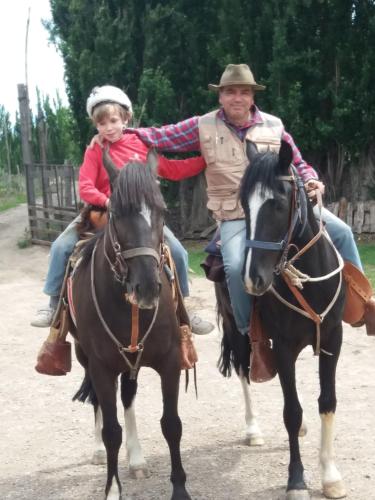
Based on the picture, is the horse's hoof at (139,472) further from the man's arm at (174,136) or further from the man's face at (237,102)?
the man's face at (237,102)

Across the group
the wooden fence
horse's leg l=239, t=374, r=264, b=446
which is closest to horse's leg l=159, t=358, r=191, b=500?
horse's leg l=239, t=374, r=264, b=446

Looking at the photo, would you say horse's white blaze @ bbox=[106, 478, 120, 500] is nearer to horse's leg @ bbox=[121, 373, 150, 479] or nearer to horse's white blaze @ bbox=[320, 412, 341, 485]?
horse's leg @ bbox=[121, 373, 150, 479]

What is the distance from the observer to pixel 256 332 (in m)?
4.16

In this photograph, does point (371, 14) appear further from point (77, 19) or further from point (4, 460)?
point (4, 460)

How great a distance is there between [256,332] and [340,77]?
10037 mm

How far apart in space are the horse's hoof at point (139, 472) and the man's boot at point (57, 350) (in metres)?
0.86

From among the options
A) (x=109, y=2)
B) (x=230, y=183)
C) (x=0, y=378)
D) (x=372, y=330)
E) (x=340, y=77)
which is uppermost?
(x=109, y=2)

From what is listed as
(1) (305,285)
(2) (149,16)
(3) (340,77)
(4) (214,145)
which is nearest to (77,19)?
(2) (149,16)

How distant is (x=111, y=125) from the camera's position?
4.02 meters

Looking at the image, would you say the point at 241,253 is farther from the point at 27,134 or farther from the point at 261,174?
the point at 27,134

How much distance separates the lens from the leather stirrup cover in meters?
4.13

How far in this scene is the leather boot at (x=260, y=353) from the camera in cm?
415

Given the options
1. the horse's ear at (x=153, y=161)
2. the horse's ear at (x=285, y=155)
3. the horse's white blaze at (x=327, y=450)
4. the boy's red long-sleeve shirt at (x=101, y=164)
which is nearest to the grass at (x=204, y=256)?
the horse's white blaze at (x=327, y=450)

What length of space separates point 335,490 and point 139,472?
4.07 feet
